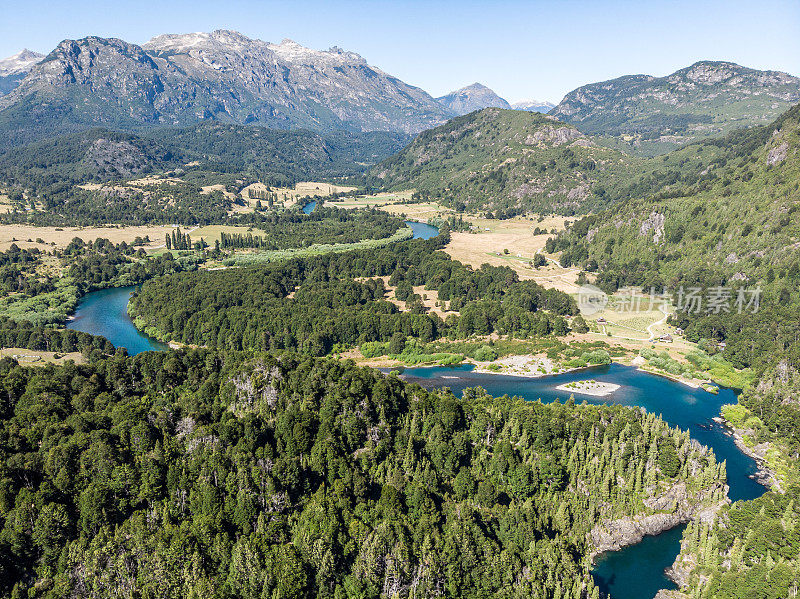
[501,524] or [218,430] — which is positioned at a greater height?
[218,430]

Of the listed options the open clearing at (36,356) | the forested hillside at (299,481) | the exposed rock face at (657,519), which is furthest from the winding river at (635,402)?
the open clearing at (36,356)

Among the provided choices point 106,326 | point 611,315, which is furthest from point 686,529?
point 106,326

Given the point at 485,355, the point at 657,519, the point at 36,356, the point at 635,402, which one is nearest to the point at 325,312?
the point at 485,355

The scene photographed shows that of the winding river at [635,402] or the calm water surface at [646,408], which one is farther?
the winding river at [635,402]

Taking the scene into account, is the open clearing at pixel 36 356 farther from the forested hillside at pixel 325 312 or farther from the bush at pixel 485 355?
the bush at pixel 485 355

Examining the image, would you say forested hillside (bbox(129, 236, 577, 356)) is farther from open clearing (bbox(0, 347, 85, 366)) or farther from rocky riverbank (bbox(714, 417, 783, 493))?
rocky riverbank (bbox(714, 417, 783, 493))

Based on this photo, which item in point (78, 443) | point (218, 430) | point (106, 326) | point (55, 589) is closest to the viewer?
point (55, 589)

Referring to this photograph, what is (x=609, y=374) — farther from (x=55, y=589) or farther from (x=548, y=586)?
(x=55, y=589)
